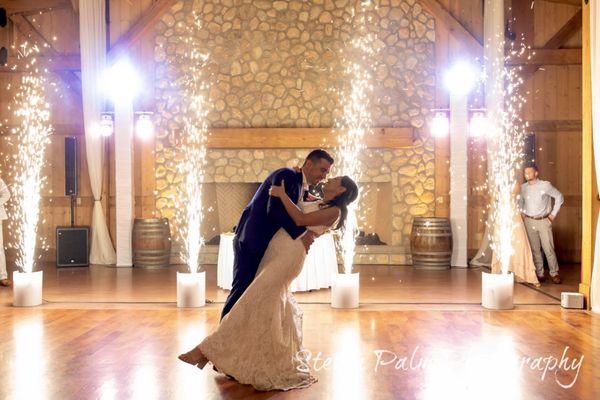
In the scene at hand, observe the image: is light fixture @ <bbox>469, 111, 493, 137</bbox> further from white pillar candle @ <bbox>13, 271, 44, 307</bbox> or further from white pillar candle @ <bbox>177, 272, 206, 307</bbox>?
white pillar candle @ <bbox>13, 271, 44, 307</bbox>

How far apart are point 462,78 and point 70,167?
573 centimetres

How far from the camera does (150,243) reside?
9.04 metres

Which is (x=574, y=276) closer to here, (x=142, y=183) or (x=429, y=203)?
(x=429, y=203)

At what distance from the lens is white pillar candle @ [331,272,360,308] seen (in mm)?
5973

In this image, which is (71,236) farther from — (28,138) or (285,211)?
(285,211)

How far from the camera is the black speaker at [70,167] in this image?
938 cm

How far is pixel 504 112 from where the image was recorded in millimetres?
9258


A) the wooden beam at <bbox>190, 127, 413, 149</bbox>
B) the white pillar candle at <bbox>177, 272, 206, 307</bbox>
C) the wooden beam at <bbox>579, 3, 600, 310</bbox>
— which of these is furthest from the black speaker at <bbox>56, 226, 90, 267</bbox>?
the wooden beam at <bbox>579, 3, 600, 310</bbox>

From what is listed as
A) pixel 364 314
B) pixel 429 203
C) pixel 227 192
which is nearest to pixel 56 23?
pixel 227 192

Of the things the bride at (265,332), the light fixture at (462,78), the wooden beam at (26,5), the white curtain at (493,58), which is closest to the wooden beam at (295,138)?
the light fixture at (462,78)

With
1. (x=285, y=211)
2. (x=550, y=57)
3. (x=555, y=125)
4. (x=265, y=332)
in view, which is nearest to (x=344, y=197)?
(x=285, y=211)

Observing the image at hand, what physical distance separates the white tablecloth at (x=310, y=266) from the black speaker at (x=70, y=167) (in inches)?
137

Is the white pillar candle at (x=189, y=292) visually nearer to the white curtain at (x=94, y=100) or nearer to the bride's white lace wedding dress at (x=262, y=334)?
the bride's white lace wedding dress at (x=262, y=334)

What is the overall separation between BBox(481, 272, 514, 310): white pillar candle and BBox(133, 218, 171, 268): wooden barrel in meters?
4.78
